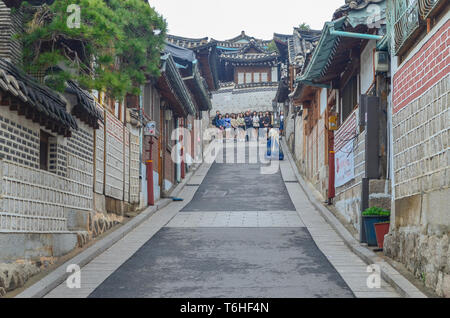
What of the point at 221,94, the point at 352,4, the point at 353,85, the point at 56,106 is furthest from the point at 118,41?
the point at 221,94

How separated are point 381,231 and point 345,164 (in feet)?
18.2

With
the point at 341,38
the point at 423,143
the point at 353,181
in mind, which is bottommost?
the point at 353,181

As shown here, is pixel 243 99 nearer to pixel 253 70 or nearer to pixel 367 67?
pixel 253 70

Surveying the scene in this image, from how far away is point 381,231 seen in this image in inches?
479

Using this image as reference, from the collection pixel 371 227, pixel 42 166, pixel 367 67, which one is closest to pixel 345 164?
pixel 367 67

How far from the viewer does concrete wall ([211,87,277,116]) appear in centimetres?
6343

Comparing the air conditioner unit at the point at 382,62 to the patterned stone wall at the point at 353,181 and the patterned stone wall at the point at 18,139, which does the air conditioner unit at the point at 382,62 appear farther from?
the patterned stone wall at the point at 18,139

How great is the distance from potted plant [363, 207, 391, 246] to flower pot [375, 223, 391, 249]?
0.24 meters

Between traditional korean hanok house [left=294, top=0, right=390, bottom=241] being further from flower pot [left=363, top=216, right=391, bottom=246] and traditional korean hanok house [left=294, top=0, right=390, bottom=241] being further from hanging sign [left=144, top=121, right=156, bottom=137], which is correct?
hanging sign [left=144, top=121, right=156, bottom=137]

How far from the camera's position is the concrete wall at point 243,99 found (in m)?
63.4

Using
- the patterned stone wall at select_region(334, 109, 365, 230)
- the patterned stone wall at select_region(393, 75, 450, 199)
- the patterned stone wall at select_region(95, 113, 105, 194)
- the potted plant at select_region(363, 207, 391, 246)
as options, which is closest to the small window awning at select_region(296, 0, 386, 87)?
the patterned stone wall at select_region(334, 109, 365, 230)

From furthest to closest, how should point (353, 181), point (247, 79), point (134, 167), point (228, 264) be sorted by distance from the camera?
point (247, 79) < point (134, 167) < point (353, 181) < point (228, 264)

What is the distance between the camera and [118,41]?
1116 cm
